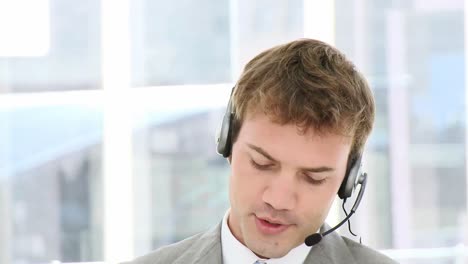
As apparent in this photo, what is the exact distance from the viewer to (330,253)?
1.35m

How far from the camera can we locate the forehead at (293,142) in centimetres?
123

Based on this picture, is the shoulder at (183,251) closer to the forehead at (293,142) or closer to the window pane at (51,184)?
the forehead at (293,142)

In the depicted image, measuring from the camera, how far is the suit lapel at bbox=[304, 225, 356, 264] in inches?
52.7

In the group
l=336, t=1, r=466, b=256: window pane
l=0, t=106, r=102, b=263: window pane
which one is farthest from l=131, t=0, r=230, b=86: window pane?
l=336, t=1, r=466, b=256: window pane

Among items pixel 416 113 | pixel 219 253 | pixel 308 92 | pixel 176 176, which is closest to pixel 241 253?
pixel 219 253

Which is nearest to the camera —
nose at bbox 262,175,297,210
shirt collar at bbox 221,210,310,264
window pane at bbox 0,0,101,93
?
nose at bbox 262,175,297,210

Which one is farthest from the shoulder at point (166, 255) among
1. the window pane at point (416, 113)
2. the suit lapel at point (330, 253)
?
the window pane at point (416, 113)

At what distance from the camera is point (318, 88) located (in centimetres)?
126

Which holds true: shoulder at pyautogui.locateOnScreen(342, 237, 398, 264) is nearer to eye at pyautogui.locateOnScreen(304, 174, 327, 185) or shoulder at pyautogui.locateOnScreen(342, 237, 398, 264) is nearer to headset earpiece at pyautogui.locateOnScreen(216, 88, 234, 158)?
eye at pyautogui.locateOnScreen(304, 174, 327, 185)

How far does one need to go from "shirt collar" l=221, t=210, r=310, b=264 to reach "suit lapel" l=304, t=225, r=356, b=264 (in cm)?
1

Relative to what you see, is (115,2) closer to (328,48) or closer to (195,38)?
(195,38)

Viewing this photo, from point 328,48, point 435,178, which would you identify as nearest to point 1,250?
point 435,178

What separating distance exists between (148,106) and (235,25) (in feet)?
1.51

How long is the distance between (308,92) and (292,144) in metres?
0.08
